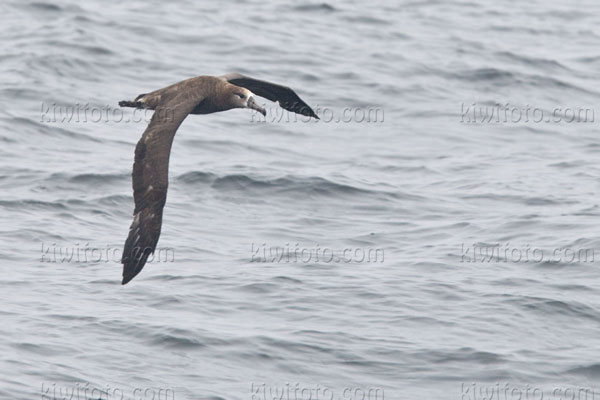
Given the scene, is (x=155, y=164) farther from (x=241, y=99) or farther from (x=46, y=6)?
(x=46, y=6)

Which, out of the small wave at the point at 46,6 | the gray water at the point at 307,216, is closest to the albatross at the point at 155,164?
the gray water at the point at 307,216

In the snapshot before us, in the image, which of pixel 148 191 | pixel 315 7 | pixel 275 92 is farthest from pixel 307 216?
pixel 315 7

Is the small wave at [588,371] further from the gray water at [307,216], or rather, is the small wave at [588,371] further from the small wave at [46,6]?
the small wave at [46,6]

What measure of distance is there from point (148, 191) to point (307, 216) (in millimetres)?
7282

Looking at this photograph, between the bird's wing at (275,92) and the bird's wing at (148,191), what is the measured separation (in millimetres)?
2175

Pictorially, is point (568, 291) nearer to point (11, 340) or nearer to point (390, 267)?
point (390, 267)

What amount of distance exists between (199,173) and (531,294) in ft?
21.9

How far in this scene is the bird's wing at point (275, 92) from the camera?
605 inches

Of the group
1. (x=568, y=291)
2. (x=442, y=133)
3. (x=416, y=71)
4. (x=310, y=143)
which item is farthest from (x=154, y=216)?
(x=416, y=71)

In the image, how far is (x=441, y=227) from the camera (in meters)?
19.7

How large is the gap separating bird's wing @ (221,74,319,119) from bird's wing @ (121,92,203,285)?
218 cm

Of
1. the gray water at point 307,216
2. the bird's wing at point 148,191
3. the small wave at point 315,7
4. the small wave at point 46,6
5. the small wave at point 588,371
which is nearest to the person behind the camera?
the bird's wing at point 148,191

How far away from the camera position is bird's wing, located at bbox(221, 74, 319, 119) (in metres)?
15.4

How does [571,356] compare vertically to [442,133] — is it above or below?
below
